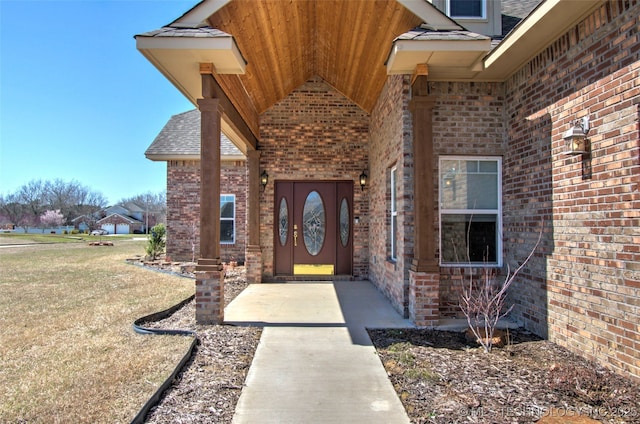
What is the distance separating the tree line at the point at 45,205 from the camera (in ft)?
165

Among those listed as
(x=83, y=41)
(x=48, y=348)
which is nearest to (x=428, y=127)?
(x=48, y=348)

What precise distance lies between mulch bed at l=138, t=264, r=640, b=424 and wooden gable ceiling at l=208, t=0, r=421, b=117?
3.94 m

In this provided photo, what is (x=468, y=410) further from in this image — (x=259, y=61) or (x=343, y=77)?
(x=343, y=77)

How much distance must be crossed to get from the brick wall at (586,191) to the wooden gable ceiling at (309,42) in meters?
1.91

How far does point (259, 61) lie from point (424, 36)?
2977 mm

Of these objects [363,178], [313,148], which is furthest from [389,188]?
[313,148]

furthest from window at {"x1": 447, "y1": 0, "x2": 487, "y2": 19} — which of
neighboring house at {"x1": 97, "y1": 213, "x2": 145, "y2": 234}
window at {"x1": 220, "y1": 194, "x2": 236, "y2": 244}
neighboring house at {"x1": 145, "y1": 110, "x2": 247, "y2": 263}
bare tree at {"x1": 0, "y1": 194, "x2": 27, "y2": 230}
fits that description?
neighboring house at {"x1": 97, "y1": 213, "x2": 145, "y2": 234}

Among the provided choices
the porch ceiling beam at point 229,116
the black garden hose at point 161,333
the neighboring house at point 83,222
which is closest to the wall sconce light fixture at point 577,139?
the porch ceiling beam at point 229,116

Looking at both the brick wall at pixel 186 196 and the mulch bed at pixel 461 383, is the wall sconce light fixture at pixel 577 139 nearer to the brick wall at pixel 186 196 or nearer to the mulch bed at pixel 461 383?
the mulch bed at pixel 461 383

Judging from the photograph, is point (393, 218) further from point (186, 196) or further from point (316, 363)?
point (186, 196)

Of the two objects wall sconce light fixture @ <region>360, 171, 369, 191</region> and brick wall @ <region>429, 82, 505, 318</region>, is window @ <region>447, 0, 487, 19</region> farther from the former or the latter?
wall sconce light fixture @ <region>360, 171, 369, 191</region>

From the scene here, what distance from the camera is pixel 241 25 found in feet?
16.3

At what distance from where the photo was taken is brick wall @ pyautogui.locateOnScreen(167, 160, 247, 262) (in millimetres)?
11391

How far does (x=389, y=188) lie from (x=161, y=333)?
4278mm
